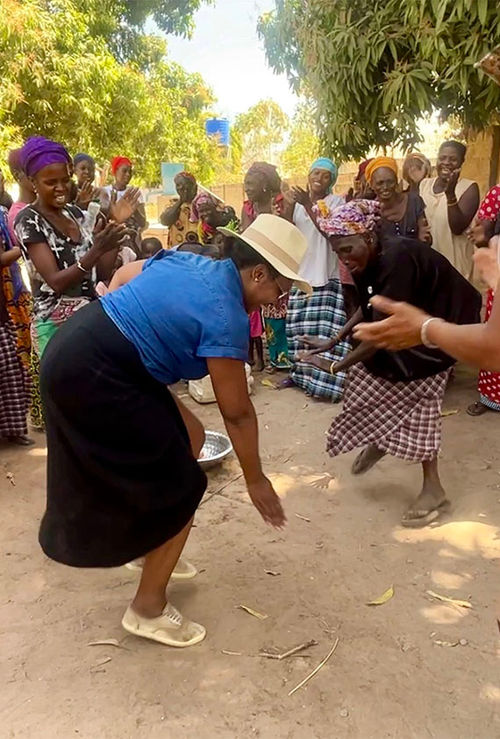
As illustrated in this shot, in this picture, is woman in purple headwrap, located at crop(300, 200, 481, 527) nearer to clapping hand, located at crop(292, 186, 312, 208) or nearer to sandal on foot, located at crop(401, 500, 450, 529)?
sandal on foot, located at crop(401, 500, 450, 529)

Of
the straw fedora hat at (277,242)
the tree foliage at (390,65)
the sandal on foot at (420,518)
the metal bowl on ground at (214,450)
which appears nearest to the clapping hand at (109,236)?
the straw fedora hat at (277,242)

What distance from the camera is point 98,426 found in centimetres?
207

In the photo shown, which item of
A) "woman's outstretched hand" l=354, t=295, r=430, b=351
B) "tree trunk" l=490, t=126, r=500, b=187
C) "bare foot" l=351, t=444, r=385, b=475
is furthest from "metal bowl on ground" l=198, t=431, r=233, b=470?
"tree trunk" l=490, t=126, r=500, b=187

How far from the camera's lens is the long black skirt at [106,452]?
2.04 metres

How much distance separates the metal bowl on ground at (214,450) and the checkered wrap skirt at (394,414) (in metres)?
0.79

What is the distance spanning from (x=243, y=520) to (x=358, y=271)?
1.42 meters

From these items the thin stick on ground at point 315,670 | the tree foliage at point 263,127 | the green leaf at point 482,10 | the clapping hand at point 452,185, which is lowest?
the thin stick on ground at point 315,670

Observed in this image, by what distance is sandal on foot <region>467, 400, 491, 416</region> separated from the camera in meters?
4.59

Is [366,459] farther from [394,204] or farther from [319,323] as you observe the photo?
[394,204]

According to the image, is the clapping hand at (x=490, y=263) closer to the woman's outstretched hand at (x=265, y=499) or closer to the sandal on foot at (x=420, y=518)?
the woman's outstretched hand at (x=265, y=499)

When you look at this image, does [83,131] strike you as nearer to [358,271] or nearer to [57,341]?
[358,271]

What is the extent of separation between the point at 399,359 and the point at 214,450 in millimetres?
1470

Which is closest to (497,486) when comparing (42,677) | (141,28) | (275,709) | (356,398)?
(356,398)

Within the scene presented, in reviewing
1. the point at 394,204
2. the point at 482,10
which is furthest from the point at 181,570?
the point at 482,10
